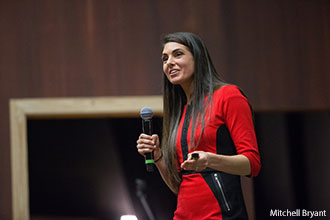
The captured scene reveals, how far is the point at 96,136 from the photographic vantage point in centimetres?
615

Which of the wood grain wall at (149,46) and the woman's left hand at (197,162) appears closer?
the woman's left hand at (197,162)

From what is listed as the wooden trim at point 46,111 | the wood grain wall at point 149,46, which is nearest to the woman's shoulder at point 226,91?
the wooden trim at point 46,111

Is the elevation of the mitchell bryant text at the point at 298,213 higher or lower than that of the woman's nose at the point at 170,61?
lower

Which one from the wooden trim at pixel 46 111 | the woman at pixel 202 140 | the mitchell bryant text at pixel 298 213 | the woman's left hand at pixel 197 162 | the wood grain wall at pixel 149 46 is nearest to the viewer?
the woman's left hand at pixel 197 162

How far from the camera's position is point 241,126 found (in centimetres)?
151

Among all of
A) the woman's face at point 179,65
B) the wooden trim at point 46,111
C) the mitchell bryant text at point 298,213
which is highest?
the woman's face at point 179,65

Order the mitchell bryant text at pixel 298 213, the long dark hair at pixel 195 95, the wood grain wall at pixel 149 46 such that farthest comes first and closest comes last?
the mitchell bryant text at pixel 298 213, the wood grain wall at pixel 149 46, the long dark hair at pixel 195 95

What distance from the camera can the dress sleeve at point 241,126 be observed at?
150 cm

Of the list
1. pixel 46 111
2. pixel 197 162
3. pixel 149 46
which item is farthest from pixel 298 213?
pixel 197 162

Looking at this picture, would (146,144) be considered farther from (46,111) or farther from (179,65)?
(46,111)

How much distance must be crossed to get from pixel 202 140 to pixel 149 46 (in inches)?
92.5

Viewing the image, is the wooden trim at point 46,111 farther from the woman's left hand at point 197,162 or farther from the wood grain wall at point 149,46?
the woman's left hand at point 197,162

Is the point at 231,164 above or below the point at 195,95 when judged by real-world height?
below

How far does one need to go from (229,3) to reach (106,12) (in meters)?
0.92
